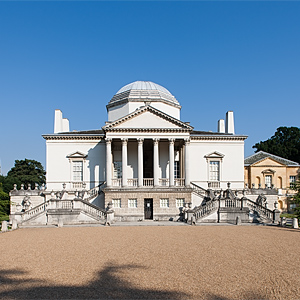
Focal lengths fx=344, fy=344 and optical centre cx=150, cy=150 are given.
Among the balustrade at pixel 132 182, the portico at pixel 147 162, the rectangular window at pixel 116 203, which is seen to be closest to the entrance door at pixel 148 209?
the portico at pixel 147 162

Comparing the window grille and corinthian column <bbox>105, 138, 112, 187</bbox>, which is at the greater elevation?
corinthian column <bbox>105, 138, 112, 187</bbox>

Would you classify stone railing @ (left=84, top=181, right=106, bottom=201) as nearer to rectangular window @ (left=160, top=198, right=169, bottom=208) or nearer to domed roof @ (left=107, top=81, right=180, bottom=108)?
rectangular window @ (left=160, top=198, right=169, bottom=208)

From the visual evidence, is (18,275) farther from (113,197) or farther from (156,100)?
(156,100)

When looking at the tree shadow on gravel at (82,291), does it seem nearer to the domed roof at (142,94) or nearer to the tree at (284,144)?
the domed roof at (142,94)

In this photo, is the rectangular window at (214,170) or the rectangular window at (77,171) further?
the rectangular window at (214,170)

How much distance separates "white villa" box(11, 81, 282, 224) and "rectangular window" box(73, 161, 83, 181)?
101 mm

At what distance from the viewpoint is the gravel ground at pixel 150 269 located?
27.7 ft

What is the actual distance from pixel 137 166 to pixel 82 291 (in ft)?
85.3

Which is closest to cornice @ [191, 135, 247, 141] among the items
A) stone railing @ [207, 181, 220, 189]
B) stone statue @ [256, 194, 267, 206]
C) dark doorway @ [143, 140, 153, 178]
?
stone railing @ [207, 181, 220, 189]

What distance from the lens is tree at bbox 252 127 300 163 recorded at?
217 ft

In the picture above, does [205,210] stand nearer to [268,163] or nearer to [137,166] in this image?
[137,166]

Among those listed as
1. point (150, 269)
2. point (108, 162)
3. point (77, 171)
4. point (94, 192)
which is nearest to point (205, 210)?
point (108, 162)

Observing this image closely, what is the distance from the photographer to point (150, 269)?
10.7 m

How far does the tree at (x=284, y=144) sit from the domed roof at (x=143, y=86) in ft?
113
